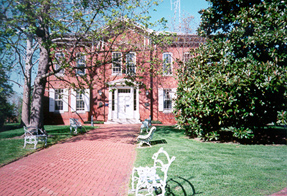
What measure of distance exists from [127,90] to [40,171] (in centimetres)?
1202

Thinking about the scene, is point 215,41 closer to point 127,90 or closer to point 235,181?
point 235,181

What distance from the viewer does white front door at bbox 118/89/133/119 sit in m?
16.4

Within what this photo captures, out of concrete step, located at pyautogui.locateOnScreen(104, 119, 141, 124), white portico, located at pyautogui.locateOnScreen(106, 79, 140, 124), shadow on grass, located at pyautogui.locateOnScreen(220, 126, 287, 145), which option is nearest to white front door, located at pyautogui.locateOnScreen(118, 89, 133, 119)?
white portico, located at pyautogui.locateOnScreen(106, 79, 140, 124)

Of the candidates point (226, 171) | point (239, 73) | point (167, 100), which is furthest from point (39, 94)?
point (167, 100)

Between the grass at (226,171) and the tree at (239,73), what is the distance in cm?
173

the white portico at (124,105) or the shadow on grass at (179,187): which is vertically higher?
the white portico at (124,105)

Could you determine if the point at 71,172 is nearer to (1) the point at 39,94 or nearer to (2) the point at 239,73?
(1) the point at 39,94

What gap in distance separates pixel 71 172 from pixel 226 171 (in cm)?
411

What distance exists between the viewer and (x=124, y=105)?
16469 mm

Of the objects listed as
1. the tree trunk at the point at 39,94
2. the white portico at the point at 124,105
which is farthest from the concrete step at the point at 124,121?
the tree trunk at the point at 39,94

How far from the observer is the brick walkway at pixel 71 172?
4008 mm

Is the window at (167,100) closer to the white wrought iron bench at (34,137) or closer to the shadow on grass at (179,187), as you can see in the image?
the white wrought iron bench at (34,137)

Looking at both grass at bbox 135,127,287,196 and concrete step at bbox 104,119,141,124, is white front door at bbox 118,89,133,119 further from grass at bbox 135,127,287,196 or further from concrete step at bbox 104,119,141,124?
grass at bbox 135,127,287,196

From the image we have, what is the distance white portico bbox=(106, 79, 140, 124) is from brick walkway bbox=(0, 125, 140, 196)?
28.2ft
